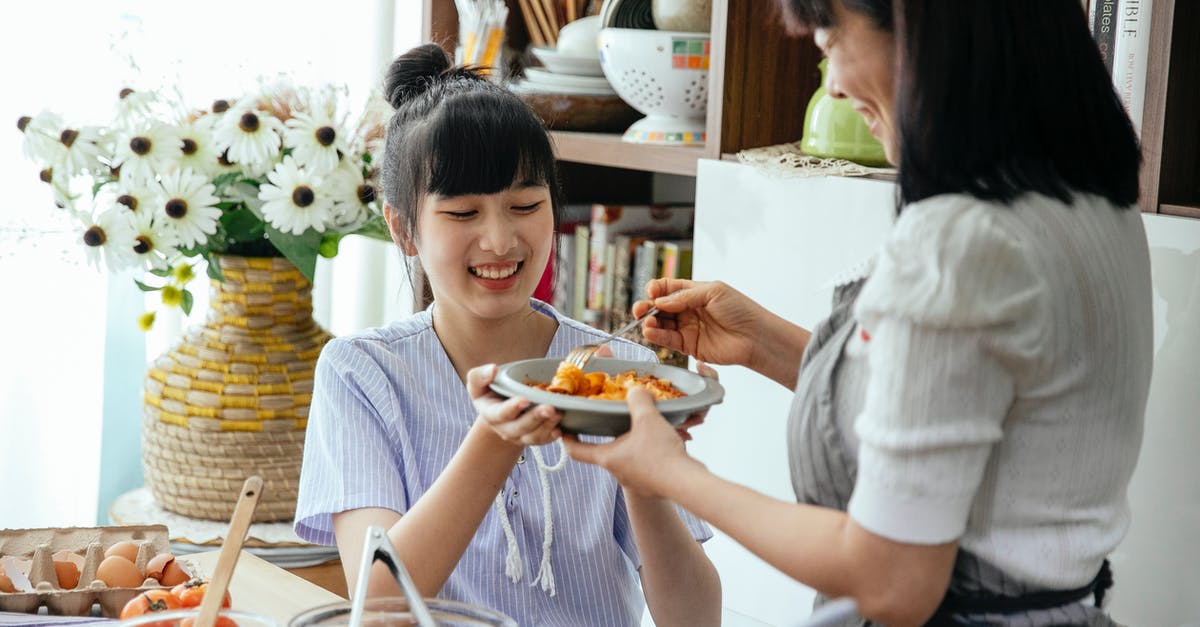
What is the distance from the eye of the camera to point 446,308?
5.05 feet

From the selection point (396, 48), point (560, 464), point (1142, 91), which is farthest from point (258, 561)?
point (396, 48)

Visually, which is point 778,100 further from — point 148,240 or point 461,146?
point 148,240

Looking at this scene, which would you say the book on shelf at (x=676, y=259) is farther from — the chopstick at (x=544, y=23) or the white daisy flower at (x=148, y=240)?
the white daisy flower at (x=148, y=240)

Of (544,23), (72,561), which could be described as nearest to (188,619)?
(72,561)

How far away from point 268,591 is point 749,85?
1.05 m

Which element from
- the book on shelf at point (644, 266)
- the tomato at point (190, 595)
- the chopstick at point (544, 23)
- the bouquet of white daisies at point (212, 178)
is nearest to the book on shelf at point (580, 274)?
the book on shelf at point (644, 266)

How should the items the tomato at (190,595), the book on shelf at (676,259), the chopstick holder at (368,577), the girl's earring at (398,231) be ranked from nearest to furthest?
1. the chopstick holder at (368,577)
2. the tomato at (190,595)
3. the girl's earring at (398,231)
4. the book on shelf at (676,259)

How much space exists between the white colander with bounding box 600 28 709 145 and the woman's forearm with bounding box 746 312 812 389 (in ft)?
2.19

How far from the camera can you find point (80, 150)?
6.07 ft

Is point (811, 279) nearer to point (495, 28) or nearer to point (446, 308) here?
point (446, 308)

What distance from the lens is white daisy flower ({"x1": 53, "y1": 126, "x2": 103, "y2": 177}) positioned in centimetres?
184

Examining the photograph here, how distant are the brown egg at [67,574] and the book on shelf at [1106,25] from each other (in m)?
1.25

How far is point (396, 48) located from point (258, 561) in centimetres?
168

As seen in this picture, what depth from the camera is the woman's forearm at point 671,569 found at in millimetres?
1369
